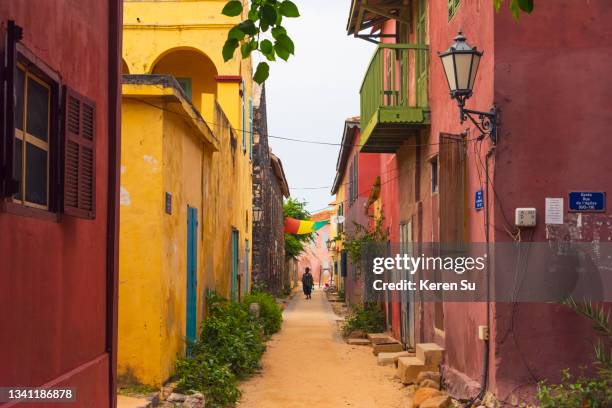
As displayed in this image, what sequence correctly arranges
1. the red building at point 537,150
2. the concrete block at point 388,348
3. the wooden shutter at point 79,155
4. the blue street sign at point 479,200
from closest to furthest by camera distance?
the wooden shutter at point 79,155 < the red building at point 537,150 < the blue street sign at point 479,200 < the concrete block at point 388,348

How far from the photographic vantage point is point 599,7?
8.70 meters

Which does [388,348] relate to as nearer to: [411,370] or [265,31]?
[411,370]

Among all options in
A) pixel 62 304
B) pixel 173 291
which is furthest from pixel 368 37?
pixel 62 304

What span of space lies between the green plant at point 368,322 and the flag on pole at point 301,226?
23.0 meters

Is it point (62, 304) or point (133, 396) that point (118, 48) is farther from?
point (133, 396)

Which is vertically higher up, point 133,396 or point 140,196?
point 140,196

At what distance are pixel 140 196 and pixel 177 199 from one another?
1.10 metres

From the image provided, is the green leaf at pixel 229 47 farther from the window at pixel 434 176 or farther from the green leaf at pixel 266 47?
the window at pixel 434 176

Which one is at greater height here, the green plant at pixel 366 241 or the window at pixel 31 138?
the window at pixel 31 138

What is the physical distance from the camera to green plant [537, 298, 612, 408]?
752 centimetres

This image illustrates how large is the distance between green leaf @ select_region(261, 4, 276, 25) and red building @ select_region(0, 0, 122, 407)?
4.76 ft

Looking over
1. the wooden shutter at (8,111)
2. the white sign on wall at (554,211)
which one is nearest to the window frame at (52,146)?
the wooden shutter at (8,111)

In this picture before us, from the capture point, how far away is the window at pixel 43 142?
4.84 meters

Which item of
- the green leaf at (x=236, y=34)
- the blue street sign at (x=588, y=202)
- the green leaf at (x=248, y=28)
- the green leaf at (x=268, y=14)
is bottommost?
the blue street sign at (x=588, y=202)
